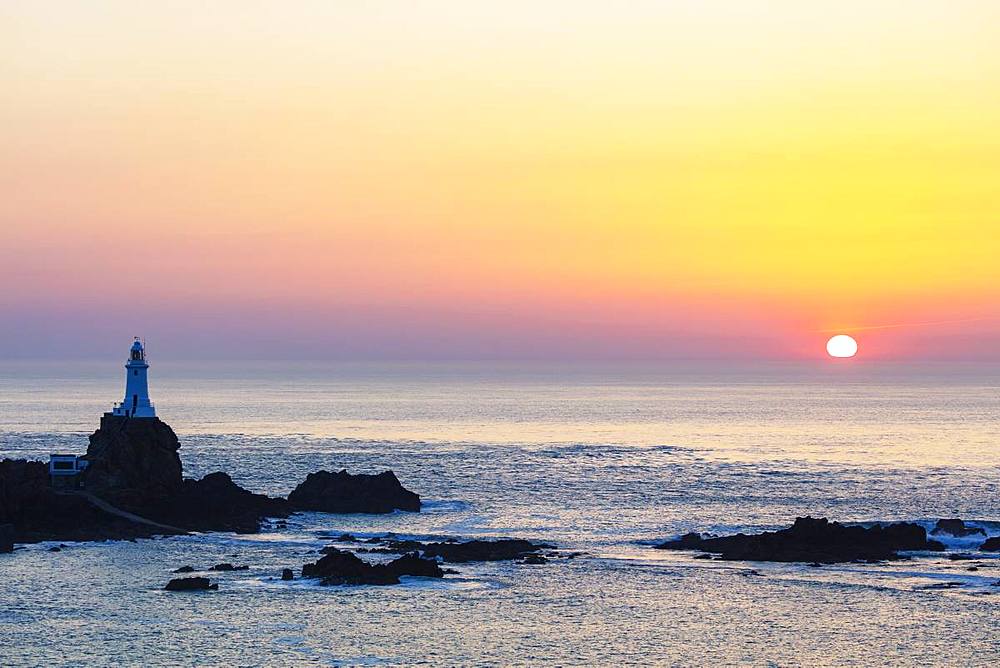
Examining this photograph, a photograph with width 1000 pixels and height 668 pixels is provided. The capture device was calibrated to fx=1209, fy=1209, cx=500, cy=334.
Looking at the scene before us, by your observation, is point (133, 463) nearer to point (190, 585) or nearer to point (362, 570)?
point (190, 585)

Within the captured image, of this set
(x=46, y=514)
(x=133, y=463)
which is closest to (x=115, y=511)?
(x=133, y=463)

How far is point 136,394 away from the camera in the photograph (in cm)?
9425

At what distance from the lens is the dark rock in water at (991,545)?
75875 mm

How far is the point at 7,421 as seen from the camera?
197500 mm

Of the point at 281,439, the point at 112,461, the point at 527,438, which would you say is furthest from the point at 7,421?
the point at 112,461

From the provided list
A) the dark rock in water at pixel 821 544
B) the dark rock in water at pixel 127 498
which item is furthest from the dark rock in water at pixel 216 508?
the dark rock in water at pixel 821 544

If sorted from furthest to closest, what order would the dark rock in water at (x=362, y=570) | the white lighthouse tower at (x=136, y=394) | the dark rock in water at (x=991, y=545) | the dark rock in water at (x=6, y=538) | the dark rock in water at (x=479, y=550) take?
the white lighthouse tower at (x=136, y=394) → the dark rock in water at (x=991, y=545) → the dark rock in water at (x=6, y=538) → the dark rock in water at (x=479, y=550) → the dark rock in water at (x=362, y=570)

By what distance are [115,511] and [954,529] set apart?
192 feet

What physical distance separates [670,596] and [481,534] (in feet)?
74.1

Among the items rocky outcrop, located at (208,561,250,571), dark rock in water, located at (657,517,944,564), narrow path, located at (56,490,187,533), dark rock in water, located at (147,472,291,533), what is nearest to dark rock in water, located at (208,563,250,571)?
rocky outcrop, located at (208,561,250,571)

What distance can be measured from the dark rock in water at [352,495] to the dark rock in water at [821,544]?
25.4m

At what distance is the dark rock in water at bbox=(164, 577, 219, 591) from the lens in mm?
63469

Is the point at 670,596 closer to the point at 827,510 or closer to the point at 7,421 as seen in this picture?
the point at 827,510

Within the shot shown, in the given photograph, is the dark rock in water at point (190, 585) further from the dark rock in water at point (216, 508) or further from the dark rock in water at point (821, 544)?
the dark rock in water at point (821, 544)
